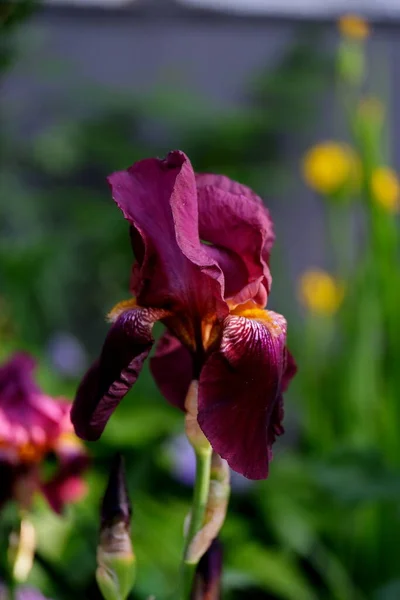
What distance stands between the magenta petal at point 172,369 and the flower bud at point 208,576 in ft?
0.40

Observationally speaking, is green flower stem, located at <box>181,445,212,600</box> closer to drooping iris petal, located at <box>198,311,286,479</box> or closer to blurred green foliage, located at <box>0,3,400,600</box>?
drooping iris petal, located at <box>198,311,286,479</box>

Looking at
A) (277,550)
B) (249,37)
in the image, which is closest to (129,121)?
(249,37)

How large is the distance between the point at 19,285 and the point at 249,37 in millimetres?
2059

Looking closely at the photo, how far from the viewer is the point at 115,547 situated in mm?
566

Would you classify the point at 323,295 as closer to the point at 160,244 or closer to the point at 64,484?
the point at 64,484

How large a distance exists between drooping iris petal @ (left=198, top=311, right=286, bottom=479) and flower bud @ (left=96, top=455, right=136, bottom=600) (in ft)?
0.37

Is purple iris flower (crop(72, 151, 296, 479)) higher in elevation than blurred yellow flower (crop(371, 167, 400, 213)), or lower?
higher

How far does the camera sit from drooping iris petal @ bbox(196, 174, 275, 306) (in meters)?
0.57

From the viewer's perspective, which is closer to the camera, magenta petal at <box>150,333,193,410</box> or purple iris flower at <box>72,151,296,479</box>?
purple iris flower at <box>72,151,296,479</box>

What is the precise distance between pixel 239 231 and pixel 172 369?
131 mm

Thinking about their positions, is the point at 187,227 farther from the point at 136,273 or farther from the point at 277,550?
the point at 277,550

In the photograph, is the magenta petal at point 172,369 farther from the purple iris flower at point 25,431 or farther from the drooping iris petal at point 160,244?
the purple iris flower at point 25,431

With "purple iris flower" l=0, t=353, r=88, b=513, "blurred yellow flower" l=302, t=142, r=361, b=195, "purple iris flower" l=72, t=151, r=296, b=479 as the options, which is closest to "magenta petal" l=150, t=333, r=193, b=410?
"purple iris flower" l=72, t=151, r=296, b=479

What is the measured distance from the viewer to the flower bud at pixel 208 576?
1.91 feet
